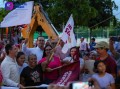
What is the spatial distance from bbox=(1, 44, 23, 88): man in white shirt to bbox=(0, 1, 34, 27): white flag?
361cm

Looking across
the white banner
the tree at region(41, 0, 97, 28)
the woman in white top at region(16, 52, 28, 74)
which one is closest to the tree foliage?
the tree at region(41, 0, 97, 28)

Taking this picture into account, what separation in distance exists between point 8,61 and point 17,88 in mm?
613

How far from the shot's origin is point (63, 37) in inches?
394

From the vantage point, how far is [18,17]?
12078 millimetres

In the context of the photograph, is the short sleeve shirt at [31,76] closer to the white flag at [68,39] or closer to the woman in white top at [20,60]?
the woman in white top at [20,60]

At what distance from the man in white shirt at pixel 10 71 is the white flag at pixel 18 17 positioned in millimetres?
3613

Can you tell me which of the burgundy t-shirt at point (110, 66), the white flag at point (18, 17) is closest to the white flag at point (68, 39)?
the burgundy t-shirt at point (110, 66)

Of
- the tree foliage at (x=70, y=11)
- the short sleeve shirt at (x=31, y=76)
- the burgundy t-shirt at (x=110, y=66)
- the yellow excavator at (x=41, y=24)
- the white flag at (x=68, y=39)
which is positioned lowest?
the short sleeve shirt at (x=31, y=76)

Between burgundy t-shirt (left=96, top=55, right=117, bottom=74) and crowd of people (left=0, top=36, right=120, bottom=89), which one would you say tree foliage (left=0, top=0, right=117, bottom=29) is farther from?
burgundy t-shirt (left=96, top=55, right=117, bottom=74)

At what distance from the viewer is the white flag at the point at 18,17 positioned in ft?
39.2

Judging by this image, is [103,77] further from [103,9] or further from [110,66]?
[103,9]

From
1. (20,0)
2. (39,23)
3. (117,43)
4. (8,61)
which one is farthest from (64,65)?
(20,0)

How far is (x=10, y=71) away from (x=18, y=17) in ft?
13.8

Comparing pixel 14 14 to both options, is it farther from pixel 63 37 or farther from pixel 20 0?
pixel 20 0
